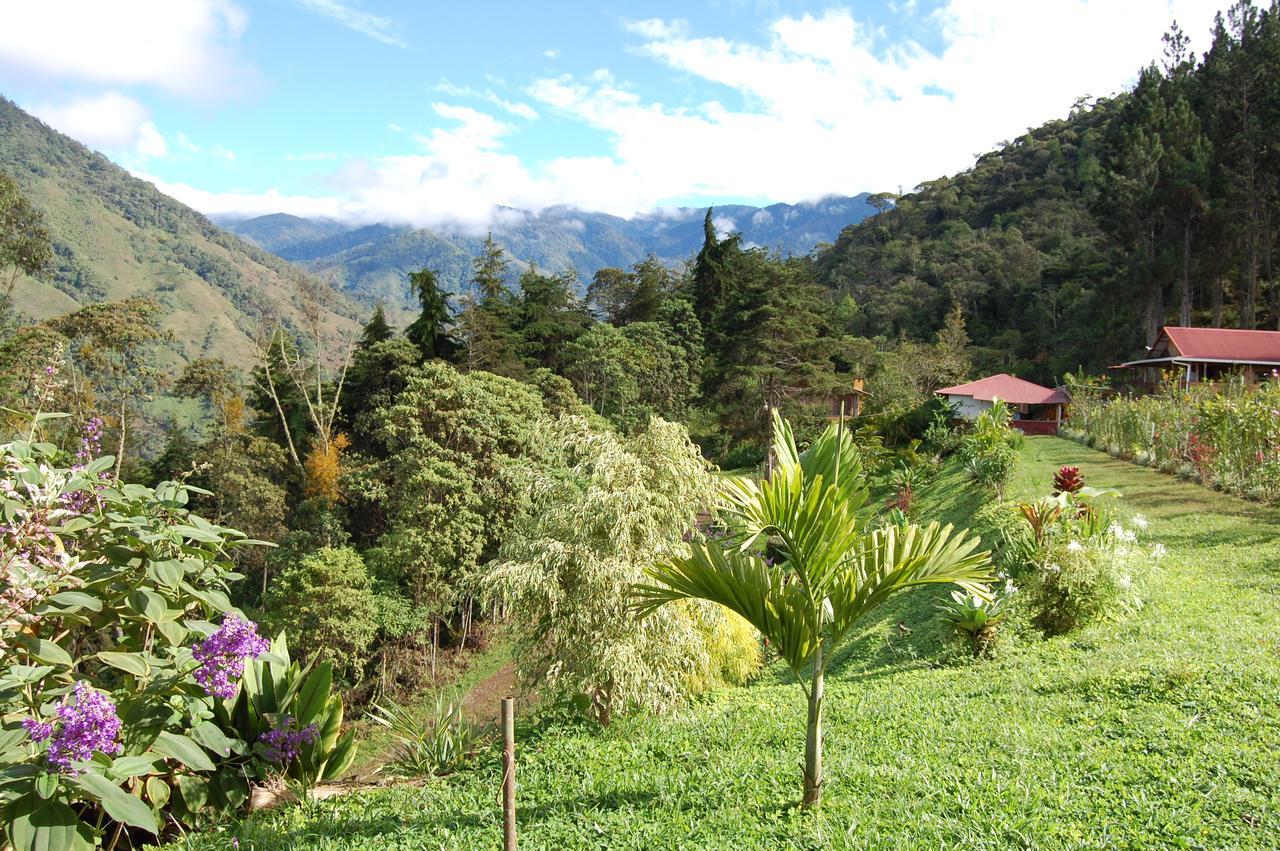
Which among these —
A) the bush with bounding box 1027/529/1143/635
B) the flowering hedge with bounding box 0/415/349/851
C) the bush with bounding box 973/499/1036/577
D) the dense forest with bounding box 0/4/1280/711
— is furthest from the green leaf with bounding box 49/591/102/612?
the bush with bounding box 1027/529/1143/635

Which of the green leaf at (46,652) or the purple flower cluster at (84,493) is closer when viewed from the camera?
the green leaf at (46,652)

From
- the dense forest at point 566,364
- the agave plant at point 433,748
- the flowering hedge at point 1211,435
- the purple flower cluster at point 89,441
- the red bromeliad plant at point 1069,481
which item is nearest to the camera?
the purple flower cluster at point 89,441

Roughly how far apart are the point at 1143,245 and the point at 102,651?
36.9m

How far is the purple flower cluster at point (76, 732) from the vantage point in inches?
102

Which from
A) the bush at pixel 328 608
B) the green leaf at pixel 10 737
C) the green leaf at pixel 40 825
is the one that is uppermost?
the green leaf at pixel 10 737

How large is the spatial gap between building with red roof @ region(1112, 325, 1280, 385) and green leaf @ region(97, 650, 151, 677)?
90.4 feet

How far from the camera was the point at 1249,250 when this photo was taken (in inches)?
1097

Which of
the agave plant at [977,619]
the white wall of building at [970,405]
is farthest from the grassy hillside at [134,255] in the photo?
the agave plant at [977,619]

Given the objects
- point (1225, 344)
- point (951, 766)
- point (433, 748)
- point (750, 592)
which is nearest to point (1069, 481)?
point (951, 766)

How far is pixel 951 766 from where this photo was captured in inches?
151

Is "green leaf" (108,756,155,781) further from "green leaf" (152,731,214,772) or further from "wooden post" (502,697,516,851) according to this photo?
"wooden post" (502,697,516,851)

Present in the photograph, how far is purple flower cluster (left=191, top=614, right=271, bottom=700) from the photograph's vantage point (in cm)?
309

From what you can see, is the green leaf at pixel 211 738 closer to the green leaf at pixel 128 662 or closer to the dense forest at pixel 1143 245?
the green leaf at pixel 128 662

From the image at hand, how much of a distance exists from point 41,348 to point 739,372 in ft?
66.7
